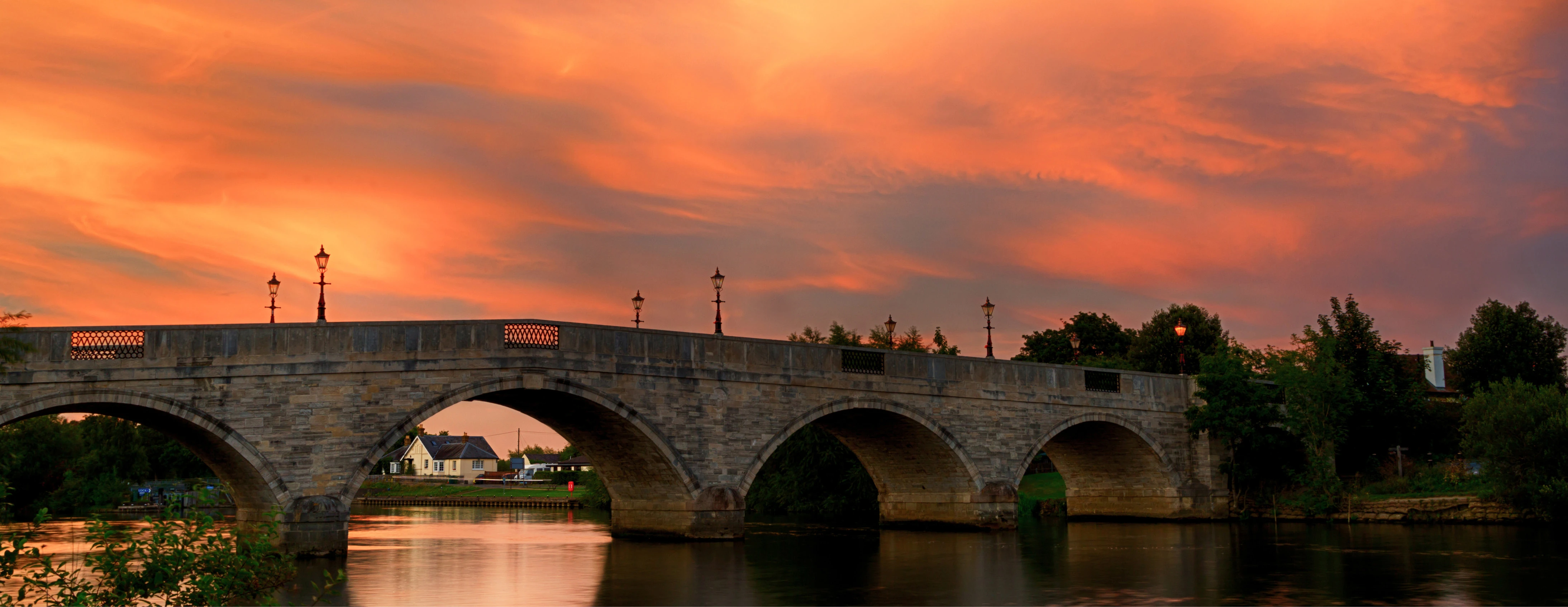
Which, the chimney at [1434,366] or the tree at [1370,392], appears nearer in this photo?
the tree at [1370,392]

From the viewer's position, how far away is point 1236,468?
142ft

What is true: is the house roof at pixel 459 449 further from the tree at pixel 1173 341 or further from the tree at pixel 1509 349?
the tree at pixel 1509 349

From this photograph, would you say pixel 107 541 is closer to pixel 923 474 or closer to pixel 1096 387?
pixel 923 474

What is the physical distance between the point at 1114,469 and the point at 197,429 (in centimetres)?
3070

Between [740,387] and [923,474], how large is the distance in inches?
346

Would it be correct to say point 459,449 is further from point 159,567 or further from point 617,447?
point 159,567

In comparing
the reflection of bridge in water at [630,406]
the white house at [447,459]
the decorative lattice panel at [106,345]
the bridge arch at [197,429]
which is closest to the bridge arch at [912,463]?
the reflection of bridge in water at [630,406]

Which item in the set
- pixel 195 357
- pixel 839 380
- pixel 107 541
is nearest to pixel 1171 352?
pixel 839 380

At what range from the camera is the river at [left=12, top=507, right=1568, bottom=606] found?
2027cm

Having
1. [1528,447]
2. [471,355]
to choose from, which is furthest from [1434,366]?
[471,355]

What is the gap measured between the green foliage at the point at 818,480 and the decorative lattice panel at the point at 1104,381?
14.0 metres

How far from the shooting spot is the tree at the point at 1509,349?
56281 millimetres

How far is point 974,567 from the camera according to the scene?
85.3 ft

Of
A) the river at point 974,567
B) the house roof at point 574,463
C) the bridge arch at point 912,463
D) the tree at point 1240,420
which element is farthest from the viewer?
the house roof at point 574,463
